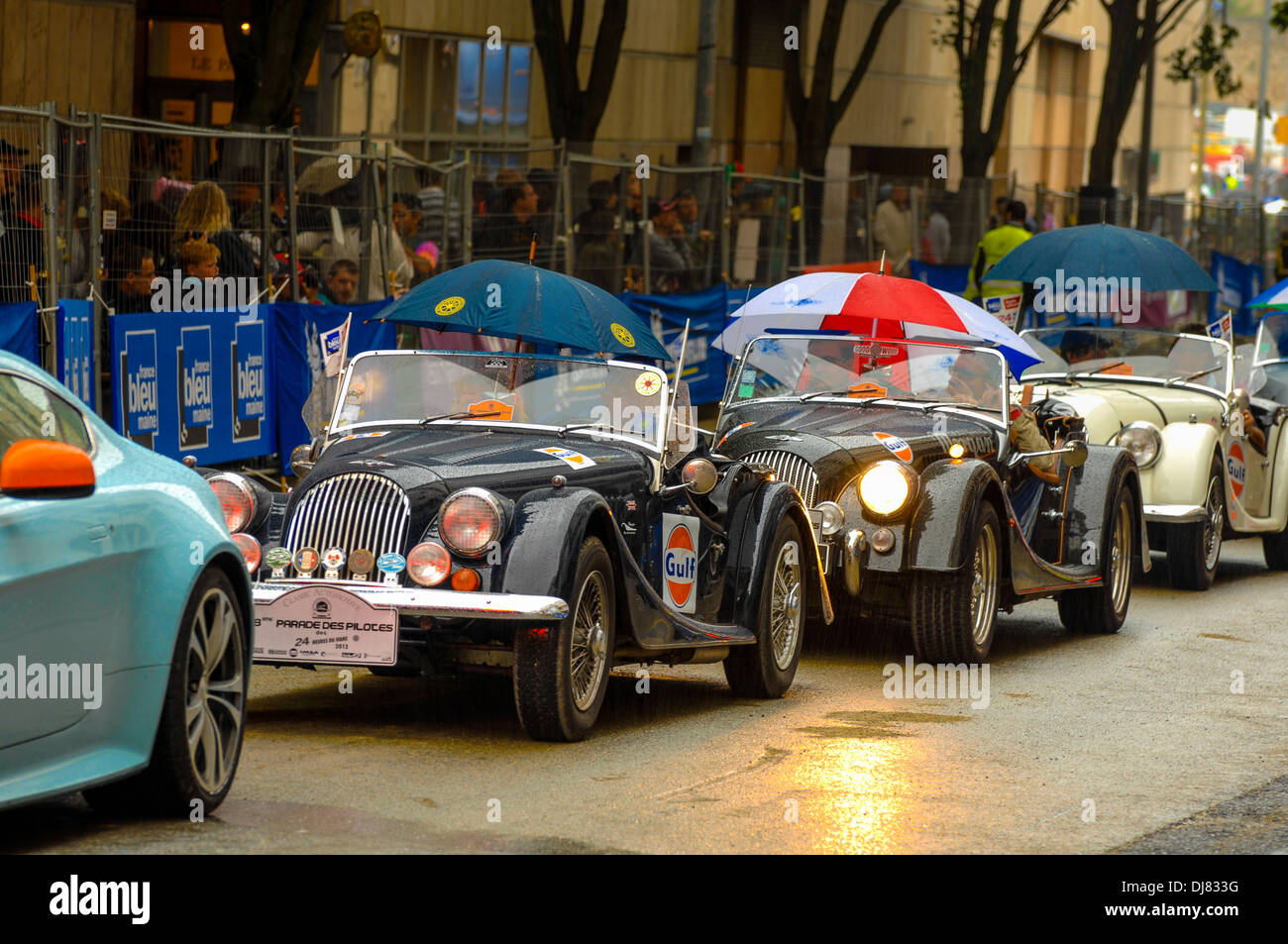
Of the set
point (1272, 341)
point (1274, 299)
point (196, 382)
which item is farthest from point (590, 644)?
point (1274, 299)

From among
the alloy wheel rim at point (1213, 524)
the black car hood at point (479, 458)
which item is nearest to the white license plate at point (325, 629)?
the black car hood at point (479, 458)

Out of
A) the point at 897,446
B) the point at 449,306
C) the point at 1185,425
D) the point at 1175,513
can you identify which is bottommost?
the point at 1175,513

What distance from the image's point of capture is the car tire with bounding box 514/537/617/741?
7.95m

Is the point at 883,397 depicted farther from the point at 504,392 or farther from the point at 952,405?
the point at 504,392

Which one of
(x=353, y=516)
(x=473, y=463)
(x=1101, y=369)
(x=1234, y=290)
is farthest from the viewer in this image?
(x=1234, y=290)

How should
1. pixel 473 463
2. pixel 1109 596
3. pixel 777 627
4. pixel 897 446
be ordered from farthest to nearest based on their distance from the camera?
1. pixel 1109 596
2. pixel 897 446
3. pixel 777 627
4. pixel 473 463

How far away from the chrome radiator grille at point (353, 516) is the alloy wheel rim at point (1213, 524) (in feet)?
26.2

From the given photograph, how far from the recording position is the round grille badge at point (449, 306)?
9844 millimetres

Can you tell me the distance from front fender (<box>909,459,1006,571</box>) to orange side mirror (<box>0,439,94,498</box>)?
554 centimetres

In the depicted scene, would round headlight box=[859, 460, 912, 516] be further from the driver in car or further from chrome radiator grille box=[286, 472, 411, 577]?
chrome radiator grille box=[286, 472, 411, 577]

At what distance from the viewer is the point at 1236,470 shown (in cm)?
1556

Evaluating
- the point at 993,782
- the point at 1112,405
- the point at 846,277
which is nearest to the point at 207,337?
the point at 846,277

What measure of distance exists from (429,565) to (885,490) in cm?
330
